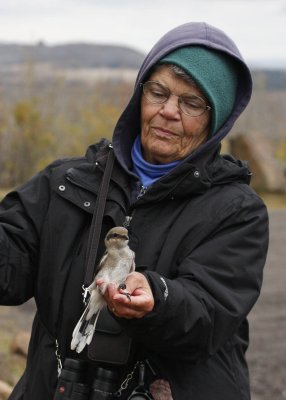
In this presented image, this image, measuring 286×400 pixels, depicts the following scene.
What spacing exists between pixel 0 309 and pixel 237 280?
7.17 meters

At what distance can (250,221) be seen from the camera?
2598mm

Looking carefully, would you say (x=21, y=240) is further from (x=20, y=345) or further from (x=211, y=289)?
(x=20, y=345)

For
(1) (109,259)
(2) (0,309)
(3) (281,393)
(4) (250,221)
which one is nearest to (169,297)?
(1) (109,259)

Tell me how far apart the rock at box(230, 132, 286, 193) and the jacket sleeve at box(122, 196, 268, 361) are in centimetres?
1824

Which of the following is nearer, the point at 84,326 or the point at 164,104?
the point at 84,326

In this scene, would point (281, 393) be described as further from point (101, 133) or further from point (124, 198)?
point (101, 133)

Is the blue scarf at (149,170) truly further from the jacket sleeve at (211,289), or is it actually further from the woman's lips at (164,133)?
the jacket sleeve at (211,289)

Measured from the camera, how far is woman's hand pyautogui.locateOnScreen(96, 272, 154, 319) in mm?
2109

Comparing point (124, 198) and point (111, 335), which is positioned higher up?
point (124, 198)

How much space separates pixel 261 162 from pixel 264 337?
14.4m

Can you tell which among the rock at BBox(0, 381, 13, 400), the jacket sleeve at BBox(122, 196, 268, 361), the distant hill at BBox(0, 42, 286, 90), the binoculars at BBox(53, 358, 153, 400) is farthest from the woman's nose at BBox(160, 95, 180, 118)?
the distant hill at BBox(0, 42, 286, 90)

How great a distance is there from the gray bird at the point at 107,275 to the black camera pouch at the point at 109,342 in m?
0.07

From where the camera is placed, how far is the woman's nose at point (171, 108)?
271 cm

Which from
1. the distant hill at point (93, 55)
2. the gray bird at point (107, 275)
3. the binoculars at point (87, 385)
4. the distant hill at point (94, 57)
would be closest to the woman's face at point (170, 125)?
the gray bird at point (107, 275)
